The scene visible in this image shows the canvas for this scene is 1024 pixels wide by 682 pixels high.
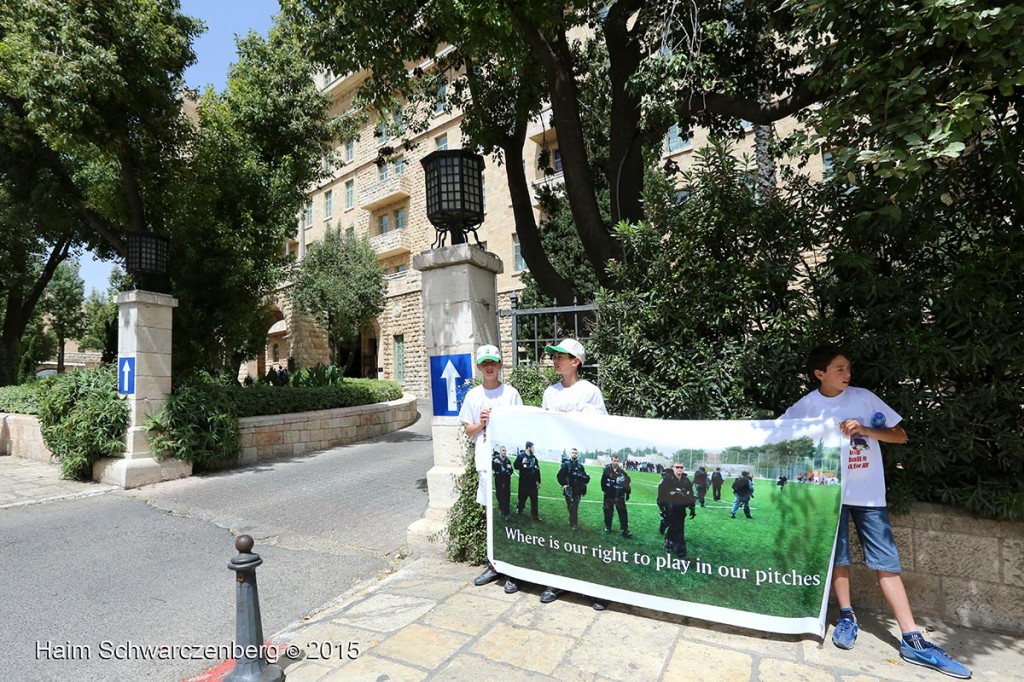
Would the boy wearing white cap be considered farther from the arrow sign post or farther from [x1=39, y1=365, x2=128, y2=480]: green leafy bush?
[x1=39, y1=365, x2=128, y2=480]: green leafy bush

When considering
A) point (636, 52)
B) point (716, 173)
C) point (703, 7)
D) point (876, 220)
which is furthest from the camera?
point (636, 52)

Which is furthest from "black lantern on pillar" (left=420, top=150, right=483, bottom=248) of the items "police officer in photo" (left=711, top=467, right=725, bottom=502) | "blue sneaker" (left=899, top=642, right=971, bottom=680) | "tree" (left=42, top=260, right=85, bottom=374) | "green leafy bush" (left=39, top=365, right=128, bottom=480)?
"tree" (left=42, top=260, right=85, bottom=374)

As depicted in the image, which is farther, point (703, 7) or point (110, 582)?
point (703, 7)

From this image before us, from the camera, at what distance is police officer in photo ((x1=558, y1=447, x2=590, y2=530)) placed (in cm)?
342

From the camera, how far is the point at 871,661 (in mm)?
2781

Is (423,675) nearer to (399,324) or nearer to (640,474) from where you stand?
(640,474)

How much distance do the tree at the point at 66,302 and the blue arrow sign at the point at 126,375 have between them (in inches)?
1165

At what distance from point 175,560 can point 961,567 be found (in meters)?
5.91

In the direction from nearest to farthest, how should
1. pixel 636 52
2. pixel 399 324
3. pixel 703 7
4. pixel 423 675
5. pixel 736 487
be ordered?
pixel 423 675, pixel 736 487, pixel 703 7, pixel 636 52, pixel 399 324

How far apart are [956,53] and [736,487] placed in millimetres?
2553

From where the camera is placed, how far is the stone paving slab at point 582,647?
8.85 feet

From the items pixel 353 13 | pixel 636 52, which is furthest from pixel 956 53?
pixel 353 13

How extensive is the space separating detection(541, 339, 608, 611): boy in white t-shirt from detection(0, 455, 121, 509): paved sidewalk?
711 centimetres

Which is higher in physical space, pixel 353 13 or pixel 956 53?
Result: pixel 353 13
